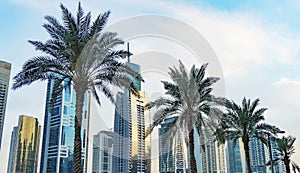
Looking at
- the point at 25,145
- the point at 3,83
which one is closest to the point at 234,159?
the point at 3,83

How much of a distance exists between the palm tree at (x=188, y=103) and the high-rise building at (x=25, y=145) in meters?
76.5

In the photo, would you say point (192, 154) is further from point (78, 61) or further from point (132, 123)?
point (78, 61)

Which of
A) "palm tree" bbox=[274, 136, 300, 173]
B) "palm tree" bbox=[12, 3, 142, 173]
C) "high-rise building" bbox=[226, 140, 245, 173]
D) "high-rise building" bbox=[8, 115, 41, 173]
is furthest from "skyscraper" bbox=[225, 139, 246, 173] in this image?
"high-rise building" bbox=[8, 115, 41, 173]

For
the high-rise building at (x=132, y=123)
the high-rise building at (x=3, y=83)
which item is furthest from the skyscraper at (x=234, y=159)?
the high-rise building at (x=3, y=83)

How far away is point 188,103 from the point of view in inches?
902

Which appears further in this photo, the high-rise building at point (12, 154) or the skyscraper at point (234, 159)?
the high-rise building at point (12, 154)

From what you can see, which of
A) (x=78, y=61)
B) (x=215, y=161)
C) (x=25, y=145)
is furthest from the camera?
(x=25, y=145)

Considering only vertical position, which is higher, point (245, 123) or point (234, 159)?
point (245, 123)

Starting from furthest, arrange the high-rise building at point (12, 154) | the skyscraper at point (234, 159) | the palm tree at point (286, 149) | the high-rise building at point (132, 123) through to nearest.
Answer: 1. the high-rise building at point (12, 154)
2. the skyscraper at point (234, 159)
3. the palm tree at point (286, 149)
4. the high-rise building at point (132, 123)

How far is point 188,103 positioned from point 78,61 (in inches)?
368

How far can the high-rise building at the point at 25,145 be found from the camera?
91688 millimetres

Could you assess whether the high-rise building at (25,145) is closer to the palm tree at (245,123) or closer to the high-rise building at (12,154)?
the high-rise building at (12,154)

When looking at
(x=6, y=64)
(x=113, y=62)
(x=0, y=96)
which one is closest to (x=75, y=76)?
(x=113, y=62)

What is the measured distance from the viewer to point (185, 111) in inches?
909
